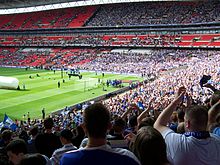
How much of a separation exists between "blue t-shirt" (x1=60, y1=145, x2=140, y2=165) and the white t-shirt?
0.69 metres

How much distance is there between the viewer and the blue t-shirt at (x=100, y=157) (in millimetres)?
2830

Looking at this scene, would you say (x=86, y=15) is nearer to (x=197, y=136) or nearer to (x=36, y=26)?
(x=36, y=26)

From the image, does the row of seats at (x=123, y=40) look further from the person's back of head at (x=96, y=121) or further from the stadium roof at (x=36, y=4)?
the person's back of head at (x=96, y=121)

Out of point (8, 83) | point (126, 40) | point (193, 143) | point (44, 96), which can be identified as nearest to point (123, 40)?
point (126, 40)

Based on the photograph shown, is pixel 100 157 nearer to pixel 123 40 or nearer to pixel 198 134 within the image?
pixel 198 134

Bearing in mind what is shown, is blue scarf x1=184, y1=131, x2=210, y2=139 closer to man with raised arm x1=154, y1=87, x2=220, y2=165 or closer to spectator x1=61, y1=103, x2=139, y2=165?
man with raised arm x1=154, y1=87, x2=220, y2=165

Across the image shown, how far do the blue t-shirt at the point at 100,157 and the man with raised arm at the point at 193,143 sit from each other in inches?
25.5

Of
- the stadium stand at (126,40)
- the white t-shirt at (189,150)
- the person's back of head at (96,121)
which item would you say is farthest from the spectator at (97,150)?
the stadium stand at (126,40)

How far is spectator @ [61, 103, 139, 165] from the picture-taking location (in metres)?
2.84

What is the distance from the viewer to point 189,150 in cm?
345

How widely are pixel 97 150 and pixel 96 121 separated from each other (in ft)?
0.93

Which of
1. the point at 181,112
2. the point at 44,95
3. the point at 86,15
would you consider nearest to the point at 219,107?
the point at 181,112

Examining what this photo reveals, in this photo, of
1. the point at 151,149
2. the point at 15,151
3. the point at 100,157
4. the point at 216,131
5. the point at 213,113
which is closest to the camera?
the point at 100,157

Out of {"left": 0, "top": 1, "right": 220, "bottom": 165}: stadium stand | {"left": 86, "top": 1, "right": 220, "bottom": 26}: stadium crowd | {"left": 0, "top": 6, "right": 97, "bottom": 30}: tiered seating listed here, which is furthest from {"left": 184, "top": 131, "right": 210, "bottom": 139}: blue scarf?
{"left": 0, "top": 6, "right": 97, "bottom": 30}: tiered seating
